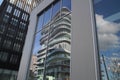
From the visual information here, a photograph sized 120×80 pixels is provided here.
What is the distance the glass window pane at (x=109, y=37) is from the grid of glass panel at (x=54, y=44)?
857mm

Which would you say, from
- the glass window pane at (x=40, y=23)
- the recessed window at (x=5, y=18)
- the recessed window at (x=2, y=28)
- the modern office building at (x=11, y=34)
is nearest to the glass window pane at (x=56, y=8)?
the glass window pane at (x=40, y=23)

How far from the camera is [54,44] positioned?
3684 mm

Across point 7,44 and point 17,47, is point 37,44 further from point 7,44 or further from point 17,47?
point 17,47

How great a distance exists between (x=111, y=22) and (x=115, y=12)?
21 centimetres

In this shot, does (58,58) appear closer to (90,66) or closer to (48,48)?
(48,48)

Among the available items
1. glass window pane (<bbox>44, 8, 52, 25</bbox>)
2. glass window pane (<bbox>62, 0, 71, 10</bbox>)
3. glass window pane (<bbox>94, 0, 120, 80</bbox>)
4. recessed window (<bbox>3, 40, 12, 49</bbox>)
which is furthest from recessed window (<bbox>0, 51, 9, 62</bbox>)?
glass window pane (<bbox>94, 0, 120, 80</bbox>)

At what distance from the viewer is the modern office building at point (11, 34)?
23.4 m

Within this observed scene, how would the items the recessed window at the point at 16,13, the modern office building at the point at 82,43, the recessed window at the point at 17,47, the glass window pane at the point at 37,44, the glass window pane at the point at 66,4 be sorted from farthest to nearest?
the recessed window at the point at 16,13
the recessed window at the point at 17,47
the glass window pane at the point at 37,44
the glass window pane at the point at 66,4
the modern office building at the point at 82,43

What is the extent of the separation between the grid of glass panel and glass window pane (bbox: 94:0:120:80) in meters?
0.86

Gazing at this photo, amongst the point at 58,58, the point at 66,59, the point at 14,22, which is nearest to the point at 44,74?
the point at 58,58

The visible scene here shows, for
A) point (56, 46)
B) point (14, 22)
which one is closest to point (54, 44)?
point (56, 46)

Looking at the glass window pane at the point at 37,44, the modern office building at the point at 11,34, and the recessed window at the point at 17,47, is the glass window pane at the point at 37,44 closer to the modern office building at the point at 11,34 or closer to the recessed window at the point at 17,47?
the modern office building at the point at 11,34

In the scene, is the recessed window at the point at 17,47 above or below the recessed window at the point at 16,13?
below

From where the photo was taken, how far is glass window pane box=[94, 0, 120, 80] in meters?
2.05
